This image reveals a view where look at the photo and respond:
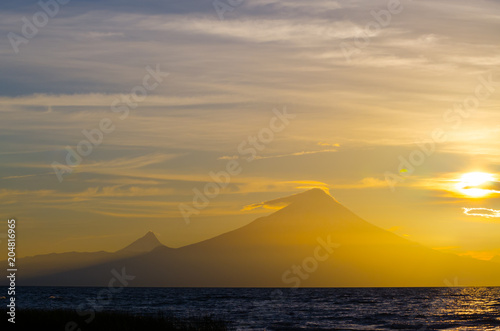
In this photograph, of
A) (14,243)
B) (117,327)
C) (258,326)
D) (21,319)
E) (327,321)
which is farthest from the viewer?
(327,321)

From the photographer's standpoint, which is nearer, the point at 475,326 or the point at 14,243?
the point at 14,243

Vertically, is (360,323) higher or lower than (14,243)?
lower

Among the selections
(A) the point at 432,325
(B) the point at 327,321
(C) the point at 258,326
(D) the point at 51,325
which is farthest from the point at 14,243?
(A) the point at 432,325

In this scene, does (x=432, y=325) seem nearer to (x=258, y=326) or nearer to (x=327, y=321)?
(x=327, y=321)

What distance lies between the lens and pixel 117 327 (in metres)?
39.8

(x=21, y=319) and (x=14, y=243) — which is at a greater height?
(x=14, y=243)

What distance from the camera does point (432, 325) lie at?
58.6 m

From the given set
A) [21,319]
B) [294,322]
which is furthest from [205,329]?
[294,322]

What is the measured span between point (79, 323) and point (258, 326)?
711 inches

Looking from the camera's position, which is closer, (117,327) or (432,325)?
(117,327)

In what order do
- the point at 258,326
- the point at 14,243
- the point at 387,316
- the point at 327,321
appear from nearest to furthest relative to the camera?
the point at 14,243 < the point at 258,326 < the point at 327,321 < the point at 387,316

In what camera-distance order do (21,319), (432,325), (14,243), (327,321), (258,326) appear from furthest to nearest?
(327,321) < (432,325) < (258,326) < (21,319) < (14,243)

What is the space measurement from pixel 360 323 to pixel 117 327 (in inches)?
1173

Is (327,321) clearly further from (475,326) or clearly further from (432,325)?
(475,326)
